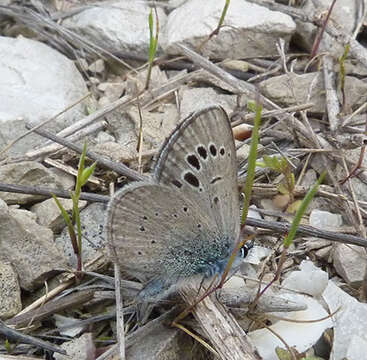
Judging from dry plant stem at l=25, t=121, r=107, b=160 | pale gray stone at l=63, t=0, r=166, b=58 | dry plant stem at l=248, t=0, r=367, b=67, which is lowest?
dry plant stem at l=25, t=121, r=107, b=160

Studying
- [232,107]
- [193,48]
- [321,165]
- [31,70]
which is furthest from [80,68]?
[321,165]

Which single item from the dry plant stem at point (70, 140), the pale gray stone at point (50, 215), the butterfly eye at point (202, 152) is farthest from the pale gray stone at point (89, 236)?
the butterfly eye at point (202, 152)

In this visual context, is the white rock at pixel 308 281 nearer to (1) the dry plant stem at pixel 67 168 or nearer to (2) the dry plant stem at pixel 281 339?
(2) the dry plant stem at pixel 281 339

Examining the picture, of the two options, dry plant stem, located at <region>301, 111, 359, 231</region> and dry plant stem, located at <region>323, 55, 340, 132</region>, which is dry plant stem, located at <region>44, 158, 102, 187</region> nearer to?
dry plant stem, located at <region>301, 111, 359, 231</region>

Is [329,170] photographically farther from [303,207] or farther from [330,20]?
[303,207]

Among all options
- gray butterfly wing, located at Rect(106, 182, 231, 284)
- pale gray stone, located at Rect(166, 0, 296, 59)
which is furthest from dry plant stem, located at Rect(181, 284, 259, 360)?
pale gray stone, located at Rect(166, 0, 296, 59)
